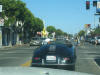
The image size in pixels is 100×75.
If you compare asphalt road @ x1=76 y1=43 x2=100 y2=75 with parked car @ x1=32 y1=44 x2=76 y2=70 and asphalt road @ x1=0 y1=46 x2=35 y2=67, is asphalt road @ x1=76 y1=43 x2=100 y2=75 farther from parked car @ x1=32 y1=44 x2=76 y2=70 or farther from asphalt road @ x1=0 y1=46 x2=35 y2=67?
asphalt road @ x1=0 y1=46 x2=35 y2=67

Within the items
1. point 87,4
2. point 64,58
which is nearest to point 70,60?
point 64,58

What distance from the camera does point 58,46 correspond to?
496 inches

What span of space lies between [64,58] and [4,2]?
35.0 meters

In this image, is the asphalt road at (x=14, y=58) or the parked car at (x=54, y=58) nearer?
the parked car at (x=54, y=58)

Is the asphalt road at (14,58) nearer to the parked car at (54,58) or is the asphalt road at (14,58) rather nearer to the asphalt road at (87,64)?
the asphalt road at (87,64)

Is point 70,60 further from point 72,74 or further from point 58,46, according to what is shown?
point 72,74

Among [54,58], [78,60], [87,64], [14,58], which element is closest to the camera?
[54,58]

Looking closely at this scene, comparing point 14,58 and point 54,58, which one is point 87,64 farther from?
point 14,58

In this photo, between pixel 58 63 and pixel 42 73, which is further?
pixel 58 63

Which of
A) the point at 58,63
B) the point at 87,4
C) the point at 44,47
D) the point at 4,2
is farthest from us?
the point at 4,2

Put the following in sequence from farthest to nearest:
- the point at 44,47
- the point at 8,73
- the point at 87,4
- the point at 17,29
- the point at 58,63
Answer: the point at 17,29 < the point at 87,4 < the point at 44,47 < the point at 58,63 < the point at 8,73

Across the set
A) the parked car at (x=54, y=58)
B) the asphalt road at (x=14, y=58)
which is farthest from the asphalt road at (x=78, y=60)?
the parked car at (x=54, y=58)

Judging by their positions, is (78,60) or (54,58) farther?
(78,60)

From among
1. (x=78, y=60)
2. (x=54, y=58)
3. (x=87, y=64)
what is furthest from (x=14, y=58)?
(x=54, y=58)
